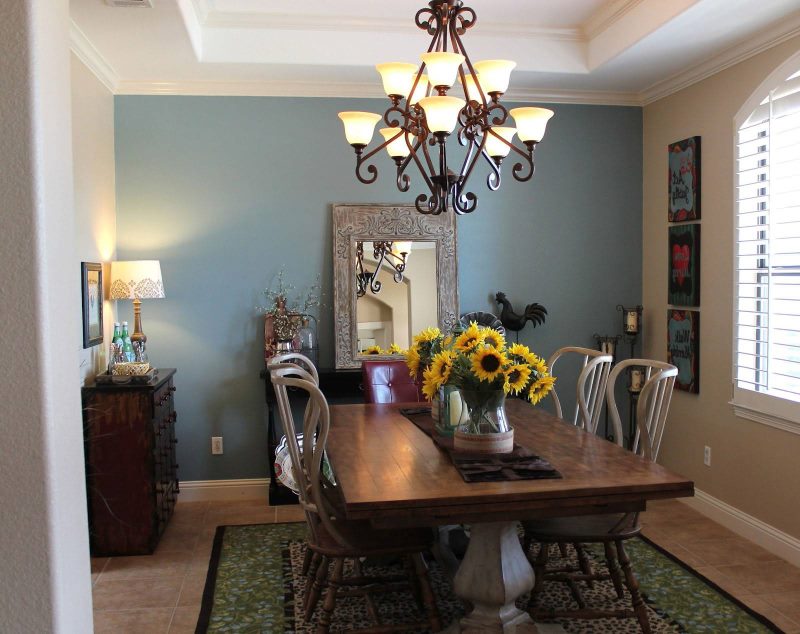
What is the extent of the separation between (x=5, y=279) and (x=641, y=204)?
4.27 m

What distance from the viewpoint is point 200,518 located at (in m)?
4.41

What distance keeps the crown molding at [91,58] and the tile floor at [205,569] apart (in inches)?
99.4

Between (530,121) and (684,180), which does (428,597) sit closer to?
(530,121)

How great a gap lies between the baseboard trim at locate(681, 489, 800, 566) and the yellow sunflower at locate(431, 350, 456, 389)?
85.3 inches

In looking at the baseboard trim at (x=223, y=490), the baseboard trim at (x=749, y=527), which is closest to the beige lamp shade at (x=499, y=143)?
the baseboard trim at (x=749, y=527)

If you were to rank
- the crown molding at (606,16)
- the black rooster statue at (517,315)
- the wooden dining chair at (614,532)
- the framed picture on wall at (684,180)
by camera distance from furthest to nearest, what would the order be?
the black rooster statue at (517,315) < the framed picture on wall at (684,180) < the crown molding at (606,16) < the wooden dining chair at (614,532)

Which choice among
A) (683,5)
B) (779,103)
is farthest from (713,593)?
(683,5)

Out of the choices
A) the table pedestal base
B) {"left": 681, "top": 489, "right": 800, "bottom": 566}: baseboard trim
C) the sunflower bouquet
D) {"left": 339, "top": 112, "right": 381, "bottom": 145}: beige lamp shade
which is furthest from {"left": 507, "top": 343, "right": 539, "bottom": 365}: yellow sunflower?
{"left": 681, "top": 489, "right": 800, "bottom": 566}: baseboard trim

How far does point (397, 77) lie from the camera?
2.93 metres

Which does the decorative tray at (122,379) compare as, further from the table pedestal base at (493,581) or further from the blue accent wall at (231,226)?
the table pedestal base at (493,581)

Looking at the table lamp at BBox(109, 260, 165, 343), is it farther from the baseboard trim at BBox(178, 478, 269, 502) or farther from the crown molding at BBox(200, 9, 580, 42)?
the crown molding at BBox(200, 9, 580, 42)

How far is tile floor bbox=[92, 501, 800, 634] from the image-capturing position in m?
3.14

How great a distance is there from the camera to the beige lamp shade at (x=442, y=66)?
2.75 metres

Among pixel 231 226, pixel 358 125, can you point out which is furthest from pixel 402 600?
pixel 231 226
